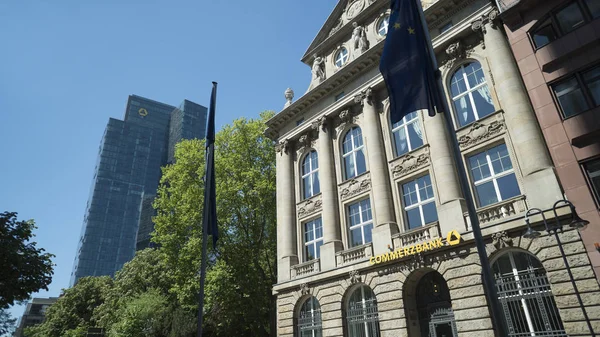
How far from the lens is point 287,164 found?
29.4 metres

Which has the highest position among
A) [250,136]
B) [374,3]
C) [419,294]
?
[374,3]

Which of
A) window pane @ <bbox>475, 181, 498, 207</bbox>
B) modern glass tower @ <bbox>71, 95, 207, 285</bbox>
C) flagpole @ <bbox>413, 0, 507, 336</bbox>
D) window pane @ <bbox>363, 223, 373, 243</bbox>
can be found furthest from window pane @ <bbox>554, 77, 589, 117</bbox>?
modern glass tower @ <bbox>71, 95, 207, 285</bbox>

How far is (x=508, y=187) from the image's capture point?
55.5 ft

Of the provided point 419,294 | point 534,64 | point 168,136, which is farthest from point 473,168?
point 168,136

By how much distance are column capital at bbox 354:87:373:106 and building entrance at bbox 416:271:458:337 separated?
11.3 metres

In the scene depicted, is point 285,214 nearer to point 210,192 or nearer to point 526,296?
point 210,192

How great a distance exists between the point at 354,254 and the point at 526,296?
29.2 ft

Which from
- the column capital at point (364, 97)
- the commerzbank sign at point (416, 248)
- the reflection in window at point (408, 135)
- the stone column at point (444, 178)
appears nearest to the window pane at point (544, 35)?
the stone column at point (444, 178)

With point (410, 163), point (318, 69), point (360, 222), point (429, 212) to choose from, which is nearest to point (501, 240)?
point (429, 212)

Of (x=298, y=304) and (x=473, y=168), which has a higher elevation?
(x=473, y=168)

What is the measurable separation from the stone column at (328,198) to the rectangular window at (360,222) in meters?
0.83

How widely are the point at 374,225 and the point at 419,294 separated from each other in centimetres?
426

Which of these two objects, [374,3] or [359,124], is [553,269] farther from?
[374,3]

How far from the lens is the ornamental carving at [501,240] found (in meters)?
15.6
